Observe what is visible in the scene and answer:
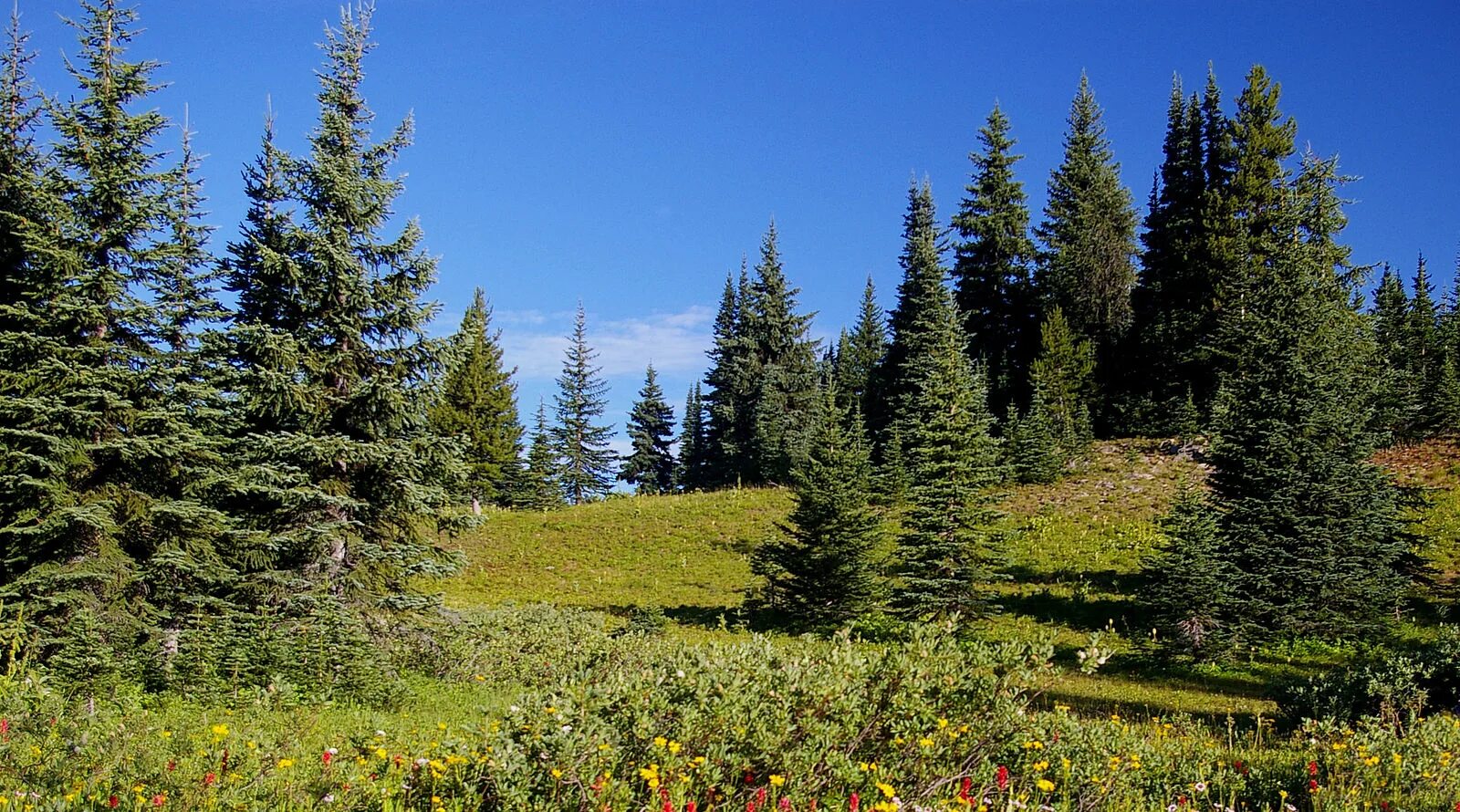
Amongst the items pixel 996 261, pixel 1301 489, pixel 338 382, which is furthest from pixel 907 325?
pixel 338 382

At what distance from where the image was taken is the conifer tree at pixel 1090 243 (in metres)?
42.8

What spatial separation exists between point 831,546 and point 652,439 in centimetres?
4674

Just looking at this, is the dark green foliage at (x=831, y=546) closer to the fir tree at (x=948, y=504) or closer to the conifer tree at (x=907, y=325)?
the fir tree at (x=948, y=504)

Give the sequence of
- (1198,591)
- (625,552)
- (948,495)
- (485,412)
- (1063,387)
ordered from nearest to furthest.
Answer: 1. (1198,591)
2. (948,495)
3. (625,552)
4. (1063,387)
5. (485,412)

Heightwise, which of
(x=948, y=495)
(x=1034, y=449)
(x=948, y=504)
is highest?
(x=1034, y=449)

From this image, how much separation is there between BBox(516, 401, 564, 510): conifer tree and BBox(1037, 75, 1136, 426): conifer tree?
31.2m

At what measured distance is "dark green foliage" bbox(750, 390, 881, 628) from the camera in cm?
2003

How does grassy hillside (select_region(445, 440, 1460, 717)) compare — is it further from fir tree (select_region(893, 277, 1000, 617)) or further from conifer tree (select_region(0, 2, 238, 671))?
conifer tree (select_region(0, 2, 238, 671))

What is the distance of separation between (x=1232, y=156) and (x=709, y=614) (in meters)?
32.6

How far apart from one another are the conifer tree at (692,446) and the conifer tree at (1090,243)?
1078 inches

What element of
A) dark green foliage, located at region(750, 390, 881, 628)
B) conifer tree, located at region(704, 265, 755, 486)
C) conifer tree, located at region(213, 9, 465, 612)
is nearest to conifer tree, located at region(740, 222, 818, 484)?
conifer tree, located at region(704, 265, 755, 486)

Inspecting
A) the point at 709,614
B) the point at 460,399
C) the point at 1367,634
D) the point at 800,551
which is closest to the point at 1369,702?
the point at 1367,634

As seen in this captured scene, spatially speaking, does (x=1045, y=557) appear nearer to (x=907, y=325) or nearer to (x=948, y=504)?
(x=948, y=504)

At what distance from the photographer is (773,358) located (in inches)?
1941
